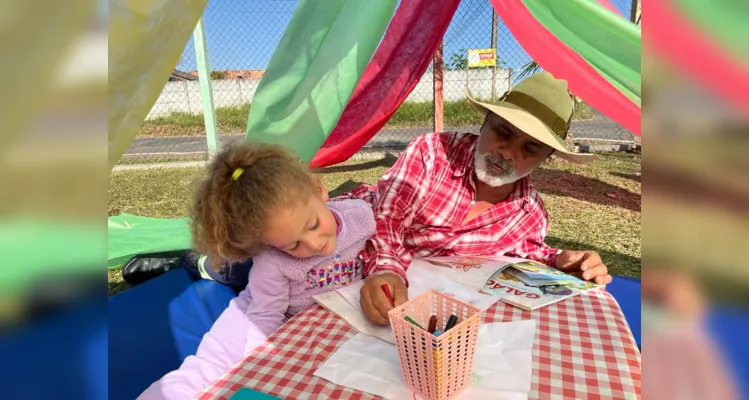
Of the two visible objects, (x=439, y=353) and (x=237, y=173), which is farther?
(x=237, y=173)

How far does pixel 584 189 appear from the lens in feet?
15.9

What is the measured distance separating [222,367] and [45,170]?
850mm

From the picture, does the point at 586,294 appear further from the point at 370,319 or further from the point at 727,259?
the point at 727,259

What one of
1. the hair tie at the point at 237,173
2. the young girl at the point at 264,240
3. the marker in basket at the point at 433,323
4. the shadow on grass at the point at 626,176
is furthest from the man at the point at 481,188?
the shadow on grass at the point at 626,176

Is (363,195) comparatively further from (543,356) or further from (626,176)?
(626,176)

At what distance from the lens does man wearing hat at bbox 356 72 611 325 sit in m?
1.62

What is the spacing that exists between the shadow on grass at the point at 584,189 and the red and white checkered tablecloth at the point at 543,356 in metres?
3.43

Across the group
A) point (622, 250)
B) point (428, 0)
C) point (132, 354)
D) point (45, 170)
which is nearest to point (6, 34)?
point (45, 170)

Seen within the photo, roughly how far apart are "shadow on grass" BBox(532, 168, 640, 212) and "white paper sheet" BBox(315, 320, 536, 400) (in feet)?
11.9

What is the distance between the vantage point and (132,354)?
1.53 m

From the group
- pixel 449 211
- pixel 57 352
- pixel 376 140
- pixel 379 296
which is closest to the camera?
pixel 57 352

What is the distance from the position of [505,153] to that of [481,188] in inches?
8.2

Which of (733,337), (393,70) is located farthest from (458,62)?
(733,337)

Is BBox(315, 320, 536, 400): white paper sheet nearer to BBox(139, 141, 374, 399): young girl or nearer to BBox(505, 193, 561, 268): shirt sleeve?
BBox(139, 141, 374, 399): young girl
